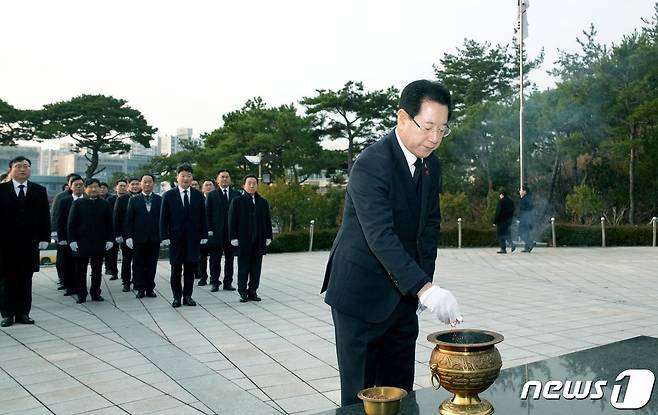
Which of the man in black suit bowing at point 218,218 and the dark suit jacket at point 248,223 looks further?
the man in black suit bowing at point 218,218

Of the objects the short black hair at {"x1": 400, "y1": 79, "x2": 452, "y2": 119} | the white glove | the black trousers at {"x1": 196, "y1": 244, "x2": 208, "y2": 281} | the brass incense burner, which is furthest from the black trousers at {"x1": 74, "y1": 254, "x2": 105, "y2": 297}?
the brass incense burner

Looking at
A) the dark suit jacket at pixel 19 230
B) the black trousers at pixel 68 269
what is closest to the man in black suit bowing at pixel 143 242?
the black trousers at pixel 68 269

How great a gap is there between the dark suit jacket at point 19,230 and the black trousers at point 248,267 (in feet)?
8.09

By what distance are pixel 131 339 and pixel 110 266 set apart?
5716mm

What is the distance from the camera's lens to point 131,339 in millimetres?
5715

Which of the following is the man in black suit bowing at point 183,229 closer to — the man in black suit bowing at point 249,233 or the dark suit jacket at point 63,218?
the man in black suit bowing at point 249,233

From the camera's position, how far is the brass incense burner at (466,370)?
5.95 ft

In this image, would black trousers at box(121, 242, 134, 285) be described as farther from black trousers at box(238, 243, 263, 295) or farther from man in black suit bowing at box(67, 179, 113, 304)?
black trousers at box(238, 243, 263, 295)

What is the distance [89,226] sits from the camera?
8.02 meters

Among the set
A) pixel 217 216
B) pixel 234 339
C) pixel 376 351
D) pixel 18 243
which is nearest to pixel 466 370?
pixel 376 351

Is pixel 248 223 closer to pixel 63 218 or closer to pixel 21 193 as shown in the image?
pixel 21 193

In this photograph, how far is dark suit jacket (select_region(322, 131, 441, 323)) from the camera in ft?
7.75

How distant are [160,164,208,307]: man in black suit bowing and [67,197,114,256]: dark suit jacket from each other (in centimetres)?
100

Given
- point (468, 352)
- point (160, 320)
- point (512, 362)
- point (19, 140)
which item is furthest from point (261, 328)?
point (19, 140)
